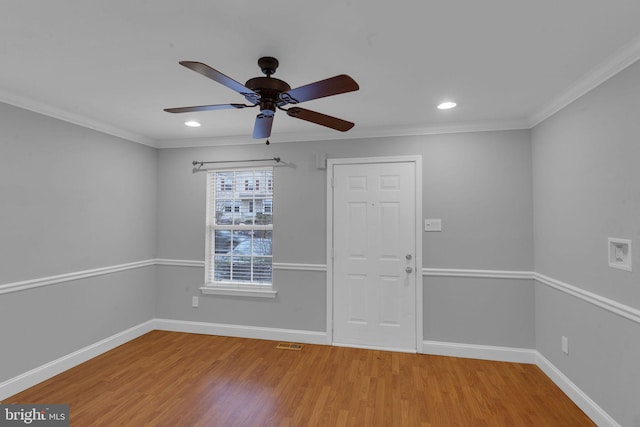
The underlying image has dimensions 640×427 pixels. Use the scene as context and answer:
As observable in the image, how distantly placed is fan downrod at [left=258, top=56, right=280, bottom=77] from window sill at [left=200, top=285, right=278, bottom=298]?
2562 millimetres

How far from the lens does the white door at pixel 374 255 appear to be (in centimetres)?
341

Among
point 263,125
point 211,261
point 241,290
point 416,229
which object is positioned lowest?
point 241,290

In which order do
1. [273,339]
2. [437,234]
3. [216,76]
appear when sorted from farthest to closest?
[273,339], [437,234], [216,76]

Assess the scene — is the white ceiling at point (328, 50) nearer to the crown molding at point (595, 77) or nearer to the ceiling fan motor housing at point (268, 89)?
the crown molding at point (595, 77)

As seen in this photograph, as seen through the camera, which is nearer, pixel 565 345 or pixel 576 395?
pixel 576 395

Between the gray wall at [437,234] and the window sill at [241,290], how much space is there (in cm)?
8

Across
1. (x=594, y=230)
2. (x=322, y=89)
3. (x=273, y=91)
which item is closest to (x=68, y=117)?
(x=273, y=91)

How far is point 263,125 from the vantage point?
6.81ft

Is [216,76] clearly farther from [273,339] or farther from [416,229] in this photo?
[273,339]

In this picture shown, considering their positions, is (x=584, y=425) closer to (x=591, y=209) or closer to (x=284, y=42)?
(x=591, y=209)

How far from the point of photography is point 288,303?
3.70 meters

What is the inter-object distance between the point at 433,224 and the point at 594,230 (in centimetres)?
137

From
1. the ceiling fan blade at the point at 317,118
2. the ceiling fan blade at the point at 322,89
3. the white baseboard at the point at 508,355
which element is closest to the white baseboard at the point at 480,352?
the white baseboard at the point at 508,355

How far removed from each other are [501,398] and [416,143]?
2.47 meters
